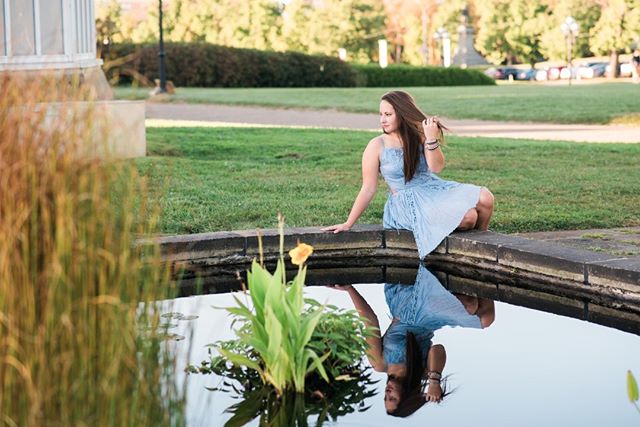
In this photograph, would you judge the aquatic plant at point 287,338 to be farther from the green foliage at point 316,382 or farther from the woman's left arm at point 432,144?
the woman's left arm at point 432,144

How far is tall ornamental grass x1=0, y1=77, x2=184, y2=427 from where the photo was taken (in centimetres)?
235

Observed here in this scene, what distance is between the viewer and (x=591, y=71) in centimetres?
5553

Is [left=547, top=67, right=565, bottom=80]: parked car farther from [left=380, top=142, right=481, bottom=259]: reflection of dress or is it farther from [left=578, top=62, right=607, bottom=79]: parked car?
[left=380, top=142, right=481, bottom=259]: reflection of dress

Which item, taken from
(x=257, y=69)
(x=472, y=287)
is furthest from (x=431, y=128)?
(x=257, y=69)

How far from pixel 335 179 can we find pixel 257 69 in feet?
95.3

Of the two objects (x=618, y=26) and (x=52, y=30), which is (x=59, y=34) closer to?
(x=52, y=30)

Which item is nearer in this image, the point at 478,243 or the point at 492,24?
the point at 478,243

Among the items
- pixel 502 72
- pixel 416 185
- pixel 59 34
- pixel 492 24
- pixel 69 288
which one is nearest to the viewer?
pixel 69 288

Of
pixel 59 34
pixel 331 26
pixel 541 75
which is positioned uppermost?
pixel 331 26

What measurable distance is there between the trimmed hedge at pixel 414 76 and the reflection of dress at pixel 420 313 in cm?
3447

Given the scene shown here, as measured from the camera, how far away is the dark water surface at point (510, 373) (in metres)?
3.36

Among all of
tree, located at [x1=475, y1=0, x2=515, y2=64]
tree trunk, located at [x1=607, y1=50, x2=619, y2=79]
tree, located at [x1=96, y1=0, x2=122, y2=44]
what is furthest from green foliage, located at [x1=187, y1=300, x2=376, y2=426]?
tree, located at [x1=475, y1=0, x2=515, y2=64]

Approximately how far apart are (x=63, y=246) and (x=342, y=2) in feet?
155

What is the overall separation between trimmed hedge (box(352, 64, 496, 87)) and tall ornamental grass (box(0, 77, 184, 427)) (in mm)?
36953
